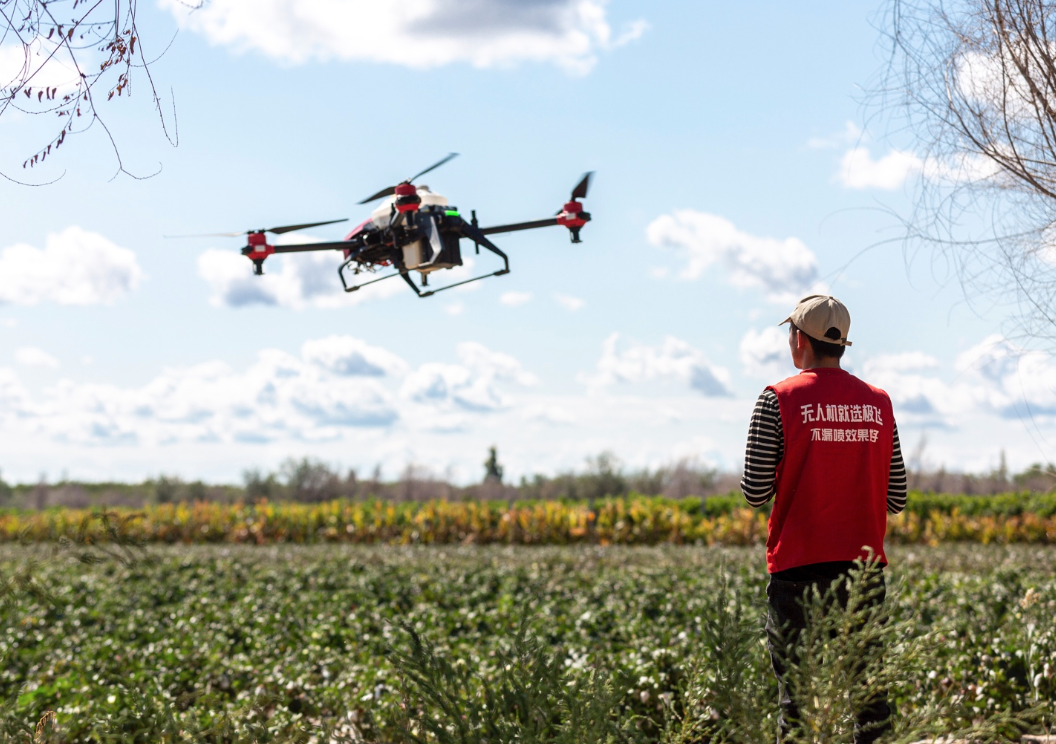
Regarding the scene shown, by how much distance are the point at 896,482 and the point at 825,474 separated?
50cm

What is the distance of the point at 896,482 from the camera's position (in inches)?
131

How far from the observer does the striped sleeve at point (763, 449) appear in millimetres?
3014

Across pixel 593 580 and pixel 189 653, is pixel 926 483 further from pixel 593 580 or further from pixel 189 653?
pixel 189 653

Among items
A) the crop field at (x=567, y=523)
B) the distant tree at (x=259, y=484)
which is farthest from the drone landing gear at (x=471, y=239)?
the distant tree at (x=259, y=484)

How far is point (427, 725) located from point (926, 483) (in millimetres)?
21006

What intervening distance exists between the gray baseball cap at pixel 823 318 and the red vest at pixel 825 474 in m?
0.15

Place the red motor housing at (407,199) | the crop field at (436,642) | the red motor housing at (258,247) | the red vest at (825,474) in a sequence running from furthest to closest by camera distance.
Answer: the red motor housing at (258,247) → the red motor housing at (407,199) → the red vest at (825,474) → the crop field at (436,642)

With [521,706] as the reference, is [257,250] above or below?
above

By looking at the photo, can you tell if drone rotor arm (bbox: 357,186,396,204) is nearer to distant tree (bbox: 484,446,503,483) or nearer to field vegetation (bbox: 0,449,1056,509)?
field vegetation (bbox: 0,449,1056,509)

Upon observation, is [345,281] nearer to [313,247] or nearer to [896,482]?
[313,247]

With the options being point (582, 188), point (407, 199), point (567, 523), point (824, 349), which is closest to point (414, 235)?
point (407, 199)

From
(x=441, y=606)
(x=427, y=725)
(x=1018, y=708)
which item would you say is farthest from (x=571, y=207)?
(x=441, y=606)

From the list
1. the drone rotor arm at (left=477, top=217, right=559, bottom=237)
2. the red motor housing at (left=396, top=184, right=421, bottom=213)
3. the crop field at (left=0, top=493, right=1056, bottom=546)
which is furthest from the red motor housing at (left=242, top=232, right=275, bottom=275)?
the crop field at (left=0, top=493, right=1056, bottom=546)

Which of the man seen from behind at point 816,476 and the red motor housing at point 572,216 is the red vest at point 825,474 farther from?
the red motor housing at point 572,216
